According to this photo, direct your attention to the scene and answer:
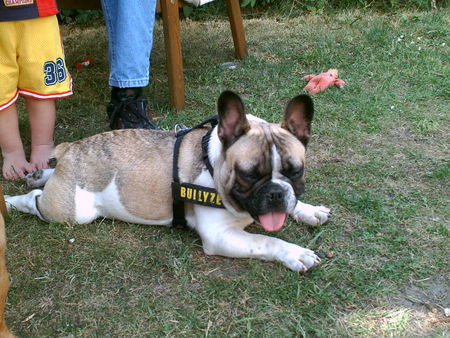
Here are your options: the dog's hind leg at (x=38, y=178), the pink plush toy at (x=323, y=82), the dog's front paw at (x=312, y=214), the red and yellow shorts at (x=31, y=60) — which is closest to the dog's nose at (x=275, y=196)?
the dog's front paw at (x=312, y=214)

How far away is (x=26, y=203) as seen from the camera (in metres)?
2.45

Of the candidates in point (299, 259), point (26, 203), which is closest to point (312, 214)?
point (299, 259)

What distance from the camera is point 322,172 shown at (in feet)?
8.95

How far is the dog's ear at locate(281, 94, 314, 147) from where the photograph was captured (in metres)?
2.00

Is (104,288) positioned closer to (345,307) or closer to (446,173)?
(345,307)

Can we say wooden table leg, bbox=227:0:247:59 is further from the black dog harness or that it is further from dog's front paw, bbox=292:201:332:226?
dog's front paw, bbox=292:201:332:226

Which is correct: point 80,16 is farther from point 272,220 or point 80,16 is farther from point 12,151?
point 272,220

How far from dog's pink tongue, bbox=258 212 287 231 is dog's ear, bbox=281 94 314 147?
1.01ft

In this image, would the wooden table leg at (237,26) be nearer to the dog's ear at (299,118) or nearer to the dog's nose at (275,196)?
the dog's ear at (299,118)

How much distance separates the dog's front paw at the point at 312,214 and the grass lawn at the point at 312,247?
3 centimetres

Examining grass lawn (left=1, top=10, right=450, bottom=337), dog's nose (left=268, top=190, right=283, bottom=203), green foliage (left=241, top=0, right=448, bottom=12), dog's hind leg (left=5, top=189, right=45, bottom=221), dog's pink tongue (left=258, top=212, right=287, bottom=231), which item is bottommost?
grass lawn (left=1, top=10, right=450, bottom=337)

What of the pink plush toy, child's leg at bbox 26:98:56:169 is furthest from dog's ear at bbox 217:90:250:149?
the pink plush toy

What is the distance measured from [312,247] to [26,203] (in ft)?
4.36

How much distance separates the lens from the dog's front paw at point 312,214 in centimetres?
229
